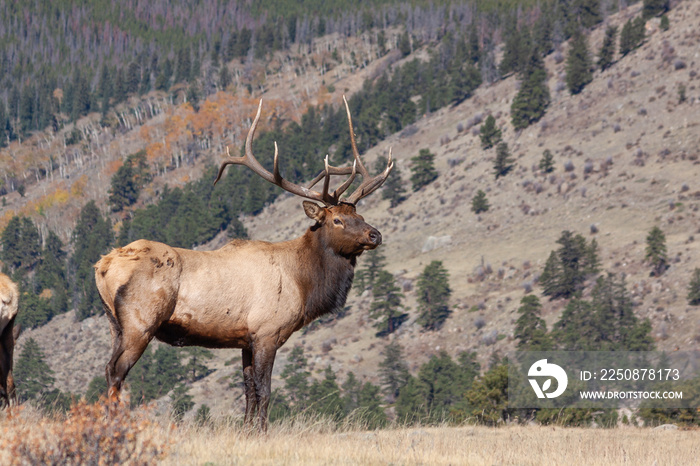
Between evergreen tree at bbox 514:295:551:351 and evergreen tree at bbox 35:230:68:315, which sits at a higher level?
evergreen tree at bbox 514:295:551:351

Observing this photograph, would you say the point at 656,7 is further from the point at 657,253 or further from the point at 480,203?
the point at 657,253

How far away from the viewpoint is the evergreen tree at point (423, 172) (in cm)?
12206

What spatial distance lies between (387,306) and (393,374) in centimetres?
1956

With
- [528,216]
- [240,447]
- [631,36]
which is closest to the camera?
[240,447]

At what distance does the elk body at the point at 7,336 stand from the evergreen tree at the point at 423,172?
112 meters

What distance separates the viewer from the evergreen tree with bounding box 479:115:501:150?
12400 cm

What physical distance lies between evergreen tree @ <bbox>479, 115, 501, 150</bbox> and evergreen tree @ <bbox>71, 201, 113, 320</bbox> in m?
60.4

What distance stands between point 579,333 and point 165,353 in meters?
41.2

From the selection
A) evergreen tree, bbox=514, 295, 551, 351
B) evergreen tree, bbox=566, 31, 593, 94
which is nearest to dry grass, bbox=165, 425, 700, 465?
evergreen tree, bbox=514, 295, 551, 351

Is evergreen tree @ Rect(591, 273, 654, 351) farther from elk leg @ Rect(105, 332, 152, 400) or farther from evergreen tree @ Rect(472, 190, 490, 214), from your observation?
elk leg @ Rect(105, 332, 152, 400)

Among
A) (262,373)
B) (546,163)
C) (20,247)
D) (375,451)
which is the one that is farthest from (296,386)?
(20,247)

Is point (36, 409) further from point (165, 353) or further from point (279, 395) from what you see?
point (165, 353)

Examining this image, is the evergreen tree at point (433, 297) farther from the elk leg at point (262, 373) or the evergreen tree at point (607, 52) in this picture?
the elk leg at point (262, 373)

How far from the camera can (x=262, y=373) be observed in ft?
34.3
